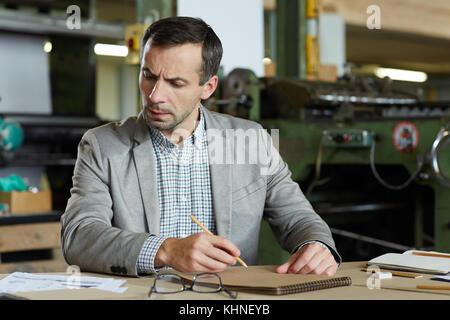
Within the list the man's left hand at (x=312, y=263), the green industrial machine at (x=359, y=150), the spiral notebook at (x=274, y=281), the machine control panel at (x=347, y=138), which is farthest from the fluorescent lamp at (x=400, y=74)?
the spiral notebook at (x=274, y=281)

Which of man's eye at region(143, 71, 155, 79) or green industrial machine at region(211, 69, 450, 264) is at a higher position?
man's eye at region(143, 71, 155, 79)

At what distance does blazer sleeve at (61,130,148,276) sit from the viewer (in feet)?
5.33

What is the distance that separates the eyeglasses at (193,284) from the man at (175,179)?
19 cm

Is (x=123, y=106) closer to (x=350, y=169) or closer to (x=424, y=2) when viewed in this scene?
(x=424, y=2)

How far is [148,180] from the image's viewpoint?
6.40 feet

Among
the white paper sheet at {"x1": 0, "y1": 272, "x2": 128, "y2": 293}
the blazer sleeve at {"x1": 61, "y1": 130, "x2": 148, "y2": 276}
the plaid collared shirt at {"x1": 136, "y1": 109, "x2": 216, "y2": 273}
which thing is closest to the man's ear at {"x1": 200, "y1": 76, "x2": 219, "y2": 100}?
→ the plaid collared shirt at {"x1": 136, "y1": 109, "x2": 216, "y2": 273}

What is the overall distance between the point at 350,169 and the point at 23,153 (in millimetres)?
2047

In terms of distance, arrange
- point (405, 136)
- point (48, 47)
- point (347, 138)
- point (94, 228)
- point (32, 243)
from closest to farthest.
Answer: point (94, 228) < point (405, 136) < point (347, 138) < point (32, 243) < point (48, 47)

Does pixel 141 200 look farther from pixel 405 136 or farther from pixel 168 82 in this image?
pixel 405 136

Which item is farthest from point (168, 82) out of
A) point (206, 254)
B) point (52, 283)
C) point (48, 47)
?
point (48, 47)

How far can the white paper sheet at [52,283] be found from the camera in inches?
55.1

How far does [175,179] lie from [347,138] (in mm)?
1466

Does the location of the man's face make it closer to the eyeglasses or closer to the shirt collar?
the shirt collar

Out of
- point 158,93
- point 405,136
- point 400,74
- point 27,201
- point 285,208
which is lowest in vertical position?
point 27,201
